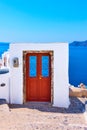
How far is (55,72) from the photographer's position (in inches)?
489

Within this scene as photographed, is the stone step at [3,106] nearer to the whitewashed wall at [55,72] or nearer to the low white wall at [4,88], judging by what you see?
the low white wall at [4,88]

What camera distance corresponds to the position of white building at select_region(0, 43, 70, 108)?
12.4 m

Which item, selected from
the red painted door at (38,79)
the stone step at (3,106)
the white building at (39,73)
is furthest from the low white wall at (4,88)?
the red painted door at (38,79)

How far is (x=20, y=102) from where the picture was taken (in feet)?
41.2

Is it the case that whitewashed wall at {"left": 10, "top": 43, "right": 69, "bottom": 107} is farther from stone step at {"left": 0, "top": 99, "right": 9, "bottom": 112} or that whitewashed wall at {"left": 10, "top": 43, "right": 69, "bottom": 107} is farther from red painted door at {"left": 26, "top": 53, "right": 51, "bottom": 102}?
stone step at {"left": 0, "top": 99, "right": 9, "bottom": 112}

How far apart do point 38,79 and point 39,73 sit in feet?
0.88

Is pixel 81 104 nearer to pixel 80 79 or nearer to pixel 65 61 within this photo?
pixel 65 61

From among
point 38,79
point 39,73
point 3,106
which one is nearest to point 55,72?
point 39,73

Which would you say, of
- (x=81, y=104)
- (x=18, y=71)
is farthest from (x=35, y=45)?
(x=81, y=104)

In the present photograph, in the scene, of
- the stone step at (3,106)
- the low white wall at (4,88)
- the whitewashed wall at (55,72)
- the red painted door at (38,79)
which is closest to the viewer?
the stone step at (3,106)

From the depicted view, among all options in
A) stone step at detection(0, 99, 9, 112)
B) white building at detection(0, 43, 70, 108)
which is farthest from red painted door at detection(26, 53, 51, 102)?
stone step at detection(0, 99, 9, 112)

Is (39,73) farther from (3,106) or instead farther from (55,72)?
(3,106)

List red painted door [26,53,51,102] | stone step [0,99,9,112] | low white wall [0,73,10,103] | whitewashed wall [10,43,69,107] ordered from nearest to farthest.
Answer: stone step [0,99,9,112] < whitewashed wall [10,43,69,107] < low white wall [0,73,10,103] < red painted door [26,53,51,102]

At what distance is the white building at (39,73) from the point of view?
12.4 metres
